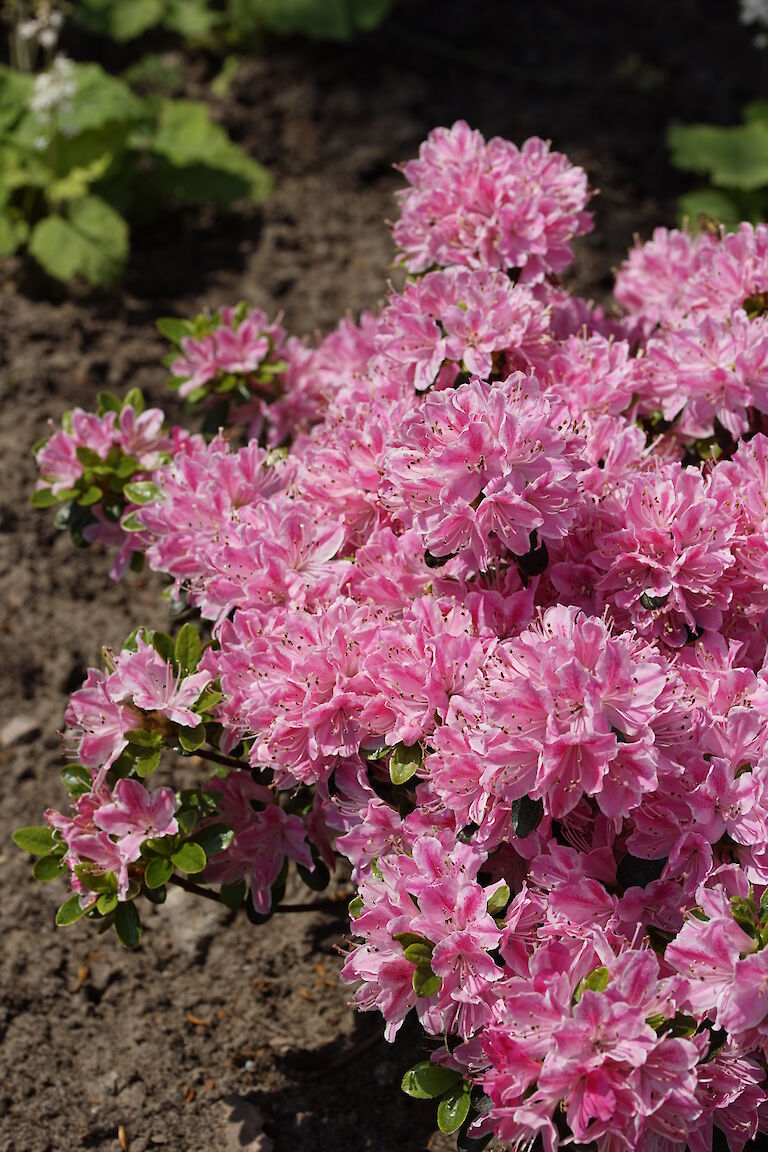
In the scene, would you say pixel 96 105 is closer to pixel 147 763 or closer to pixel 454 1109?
pixel 147 763

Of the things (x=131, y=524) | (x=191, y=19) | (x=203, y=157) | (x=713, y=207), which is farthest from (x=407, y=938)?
(x=191, y=19)

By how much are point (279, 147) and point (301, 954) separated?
3661mm

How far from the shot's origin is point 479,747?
5.75 feet

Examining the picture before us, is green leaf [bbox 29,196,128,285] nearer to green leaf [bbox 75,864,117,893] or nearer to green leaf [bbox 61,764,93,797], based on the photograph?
Result: green leaf [bbox 61,764,93,797]

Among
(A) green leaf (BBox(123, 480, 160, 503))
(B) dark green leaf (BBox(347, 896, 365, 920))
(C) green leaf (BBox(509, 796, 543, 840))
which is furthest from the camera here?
(A) green leaf (BBox(123, 480, 160, 503))

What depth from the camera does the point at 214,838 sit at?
2148mm

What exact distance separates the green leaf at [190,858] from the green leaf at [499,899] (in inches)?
20.2

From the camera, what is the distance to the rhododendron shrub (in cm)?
168

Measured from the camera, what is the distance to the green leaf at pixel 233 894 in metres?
2.28

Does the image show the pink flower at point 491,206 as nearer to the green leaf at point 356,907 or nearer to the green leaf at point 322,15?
the green leaf at point 356,907

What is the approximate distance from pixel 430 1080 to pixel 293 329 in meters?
3.09

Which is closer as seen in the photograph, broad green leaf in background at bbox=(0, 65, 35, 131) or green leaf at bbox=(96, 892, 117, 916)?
green leaf at bbox=(96, 892, 117, 916)

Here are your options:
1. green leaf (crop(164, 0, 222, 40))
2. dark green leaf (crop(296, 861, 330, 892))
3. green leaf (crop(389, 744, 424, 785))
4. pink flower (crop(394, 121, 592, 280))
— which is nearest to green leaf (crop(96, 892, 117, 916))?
dark green leaf (crop(296, 861, 330, 892))

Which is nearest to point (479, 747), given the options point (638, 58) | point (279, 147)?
point (279, 147)
